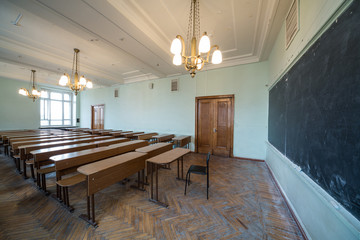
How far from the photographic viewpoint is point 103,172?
186 centimetres

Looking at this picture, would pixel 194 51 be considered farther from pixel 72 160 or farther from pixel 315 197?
pixel 72 160

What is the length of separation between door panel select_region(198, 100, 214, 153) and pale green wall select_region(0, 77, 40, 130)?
10.4m

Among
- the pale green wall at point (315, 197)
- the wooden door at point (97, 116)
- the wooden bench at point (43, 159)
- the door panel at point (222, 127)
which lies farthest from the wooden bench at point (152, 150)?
the wooden door at point (97, 116)

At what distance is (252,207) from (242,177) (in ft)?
3.83

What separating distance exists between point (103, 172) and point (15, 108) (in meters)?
10.4

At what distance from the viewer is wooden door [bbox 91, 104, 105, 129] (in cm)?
875

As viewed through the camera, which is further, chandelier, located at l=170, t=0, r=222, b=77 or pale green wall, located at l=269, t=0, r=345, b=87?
chandelier, located at l=170, t=0, r=222, b=77

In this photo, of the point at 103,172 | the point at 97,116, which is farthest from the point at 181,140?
the point at 97,116

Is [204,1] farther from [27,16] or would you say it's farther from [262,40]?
[27,16]

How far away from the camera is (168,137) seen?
17.5 feet

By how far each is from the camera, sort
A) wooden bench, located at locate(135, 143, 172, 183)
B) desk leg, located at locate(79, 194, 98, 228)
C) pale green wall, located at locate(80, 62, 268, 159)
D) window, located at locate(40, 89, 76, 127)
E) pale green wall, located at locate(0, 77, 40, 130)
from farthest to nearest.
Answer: window, located at locate(40, 89, 76, 127) → pale green wall, located at locate(0, 77, 40, 130) → pale green wall, located at locate(80, 62, 268, 159) → wooden bench, located at locate(135, 143, 172, 183) → desk leg, located at locate(79, 194, 98, 228)

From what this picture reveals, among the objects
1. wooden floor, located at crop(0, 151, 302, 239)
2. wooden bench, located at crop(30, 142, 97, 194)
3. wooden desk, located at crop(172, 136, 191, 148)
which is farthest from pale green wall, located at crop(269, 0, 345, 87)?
wooden bench, located at crop(30, 142, 97, 194)

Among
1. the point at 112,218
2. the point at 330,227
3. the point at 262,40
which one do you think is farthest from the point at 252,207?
the point at 262,40

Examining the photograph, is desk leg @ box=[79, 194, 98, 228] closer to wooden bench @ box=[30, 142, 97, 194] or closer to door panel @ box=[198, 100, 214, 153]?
wooden bench @ box=[30, 142, 97, 194]
